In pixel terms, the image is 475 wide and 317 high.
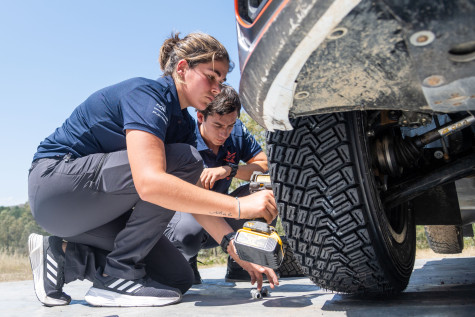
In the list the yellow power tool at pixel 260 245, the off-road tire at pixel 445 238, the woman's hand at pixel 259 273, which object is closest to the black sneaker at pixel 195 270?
the woman's hand at pixel 259 273

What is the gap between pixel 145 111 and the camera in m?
1.66

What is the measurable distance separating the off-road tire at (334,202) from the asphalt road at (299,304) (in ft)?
0.35

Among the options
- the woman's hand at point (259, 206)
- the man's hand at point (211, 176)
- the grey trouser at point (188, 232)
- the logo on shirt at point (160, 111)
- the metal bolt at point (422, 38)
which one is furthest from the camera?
the grey trouser at point (188, 232)

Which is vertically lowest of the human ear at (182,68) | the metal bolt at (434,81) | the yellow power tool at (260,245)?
the yellow power tool at (260,245)

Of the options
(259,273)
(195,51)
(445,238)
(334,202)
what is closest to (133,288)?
(259,273)

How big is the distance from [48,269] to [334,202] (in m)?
1.38

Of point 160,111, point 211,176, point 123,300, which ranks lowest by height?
point 123,300

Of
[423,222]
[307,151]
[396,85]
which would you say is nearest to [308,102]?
[396,85]

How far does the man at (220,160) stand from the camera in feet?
8.34

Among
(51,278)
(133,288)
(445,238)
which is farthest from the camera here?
(445,238)

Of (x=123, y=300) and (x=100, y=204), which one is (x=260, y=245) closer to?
(x=123, y=300)

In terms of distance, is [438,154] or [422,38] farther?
[438,154]

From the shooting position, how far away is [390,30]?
2.33ft

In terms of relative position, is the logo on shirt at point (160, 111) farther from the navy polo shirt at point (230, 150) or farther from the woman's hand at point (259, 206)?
the navy polo shirt at point (230, 150)
